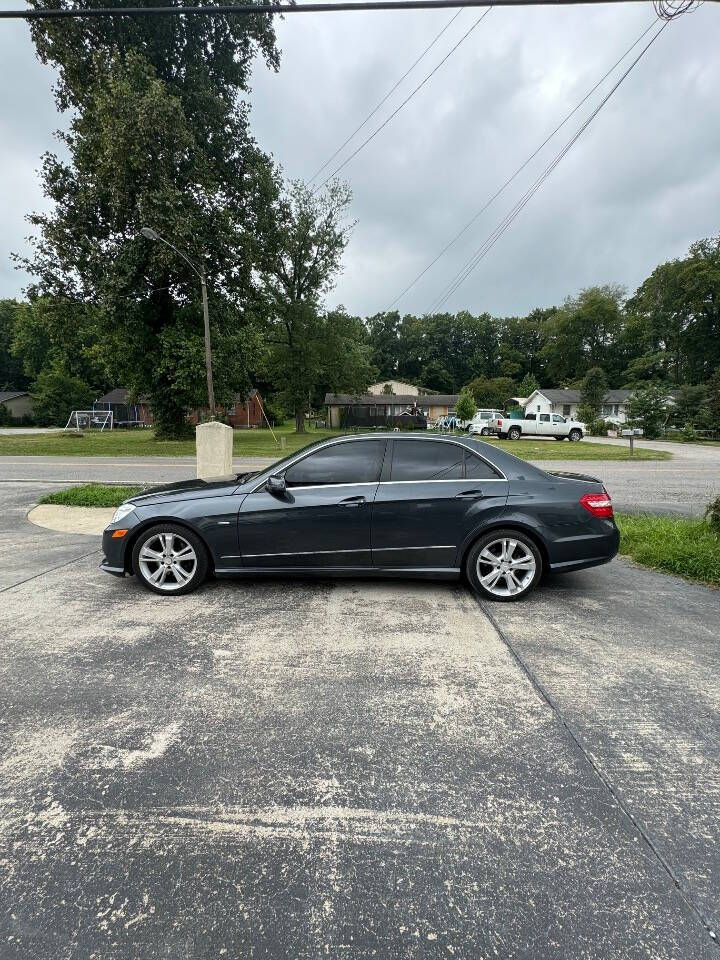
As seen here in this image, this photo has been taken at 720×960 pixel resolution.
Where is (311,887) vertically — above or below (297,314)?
below

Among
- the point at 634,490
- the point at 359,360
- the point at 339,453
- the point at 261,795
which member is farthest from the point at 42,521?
the point at 359,360

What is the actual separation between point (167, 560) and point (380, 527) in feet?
6.50

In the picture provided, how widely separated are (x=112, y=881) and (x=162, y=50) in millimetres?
30663

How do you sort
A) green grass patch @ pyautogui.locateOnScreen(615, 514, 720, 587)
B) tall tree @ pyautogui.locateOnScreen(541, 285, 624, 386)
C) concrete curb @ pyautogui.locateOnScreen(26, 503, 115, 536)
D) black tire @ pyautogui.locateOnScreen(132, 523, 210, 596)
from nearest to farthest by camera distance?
black tire @ pyautogui.locateOnScreen(132, 523, 210, 596) → green grass patch @ pyautogui.locateOnScreen(615, 514, 720, 587) → concrete curb @ pyautogui.locateOnScreen(26, 503, 115, 536) → tall tree @ pyautogui.locateOnScreen(541, 285, 624, 386)

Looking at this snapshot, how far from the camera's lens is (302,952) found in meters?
1.54

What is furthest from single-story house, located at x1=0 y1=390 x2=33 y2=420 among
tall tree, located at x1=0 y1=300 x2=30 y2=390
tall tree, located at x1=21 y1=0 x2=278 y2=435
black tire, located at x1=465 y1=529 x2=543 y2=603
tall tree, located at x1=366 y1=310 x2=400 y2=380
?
black tire, located at x1=465 y1=529 x2=543 y2=603

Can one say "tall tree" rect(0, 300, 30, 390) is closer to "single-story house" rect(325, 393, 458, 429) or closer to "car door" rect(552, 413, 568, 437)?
"single-story house" rect(325, 393, 458, 429)

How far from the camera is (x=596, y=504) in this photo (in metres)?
4.59

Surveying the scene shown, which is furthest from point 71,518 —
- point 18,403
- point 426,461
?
point 18,403

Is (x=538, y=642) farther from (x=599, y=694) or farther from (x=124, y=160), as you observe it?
(x=124, y=160)

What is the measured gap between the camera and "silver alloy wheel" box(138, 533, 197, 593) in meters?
4.62

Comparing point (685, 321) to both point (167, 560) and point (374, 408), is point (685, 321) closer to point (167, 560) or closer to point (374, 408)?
point (374, 408)

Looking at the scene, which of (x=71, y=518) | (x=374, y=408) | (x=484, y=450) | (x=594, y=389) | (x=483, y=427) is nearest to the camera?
(x=484, y=450)

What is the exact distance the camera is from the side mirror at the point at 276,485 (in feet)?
14.9
